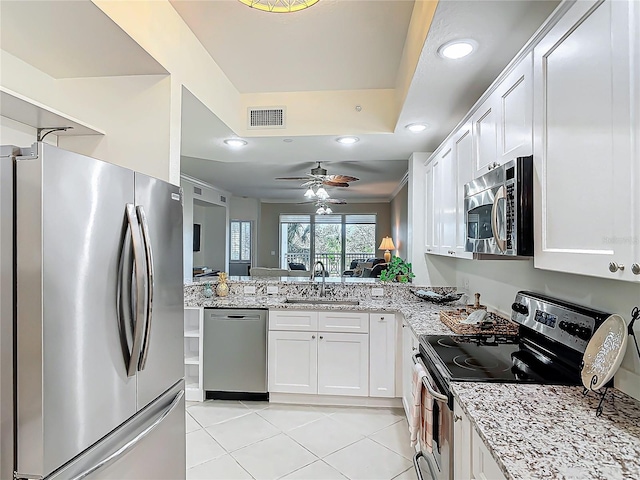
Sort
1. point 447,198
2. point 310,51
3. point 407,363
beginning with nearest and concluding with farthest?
point 310,51, point 447,198, point 407,363

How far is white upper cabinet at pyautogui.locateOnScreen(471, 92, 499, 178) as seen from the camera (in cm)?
188

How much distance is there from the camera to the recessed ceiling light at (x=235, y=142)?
3.42 meters

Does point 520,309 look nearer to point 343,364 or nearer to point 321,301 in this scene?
point 343,364

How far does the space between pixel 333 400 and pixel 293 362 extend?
0.49 metres

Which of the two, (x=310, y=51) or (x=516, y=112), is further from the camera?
(x=310, y=51)

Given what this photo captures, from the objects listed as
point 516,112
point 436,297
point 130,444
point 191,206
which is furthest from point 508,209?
point 191,206

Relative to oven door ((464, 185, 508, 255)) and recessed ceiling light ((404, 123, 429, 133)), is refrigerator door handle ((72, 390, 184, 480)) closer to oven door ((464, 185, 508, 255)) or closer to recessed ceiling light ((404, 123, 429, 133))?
oven door ((464, 185, 508, 255))

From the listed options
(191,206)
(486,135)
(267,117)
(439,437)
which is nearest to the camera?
(439,437)

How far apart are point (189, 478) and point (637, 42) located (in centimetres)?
285

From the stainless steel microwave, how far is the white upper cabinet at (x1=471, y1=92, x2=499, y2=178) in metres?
0.15

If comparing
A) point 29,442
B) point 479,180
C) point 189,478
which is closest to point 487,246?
point 479,180

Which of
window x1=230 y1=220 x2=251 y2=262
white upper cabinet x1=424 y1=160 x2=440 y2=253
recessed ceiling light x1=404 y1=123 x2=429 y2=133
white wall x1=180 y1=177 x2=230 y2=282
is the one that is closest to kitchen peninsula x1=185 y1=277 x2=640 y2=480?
white upper cabinet x1=424 y1=160 x2=440 y2=253

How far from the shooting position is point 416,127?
3.04 m

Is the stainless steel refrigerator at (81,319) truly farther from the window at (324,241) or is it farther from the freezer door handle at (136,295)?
the window at (324,241)
